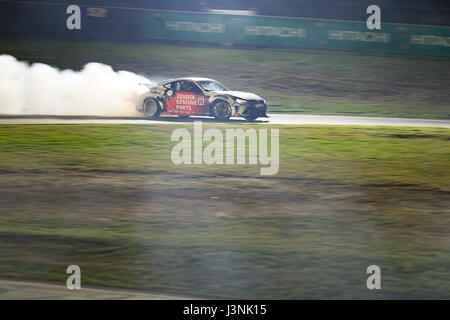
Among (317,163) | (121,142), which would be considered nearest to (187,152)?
(121,142)

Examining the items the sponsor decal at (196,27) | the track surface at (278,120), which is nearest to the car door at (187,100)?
the track surface at (278,120)

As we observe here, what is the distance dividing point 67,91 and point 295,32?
431 inches

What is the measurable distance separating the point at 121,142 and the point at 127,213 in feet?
15.3

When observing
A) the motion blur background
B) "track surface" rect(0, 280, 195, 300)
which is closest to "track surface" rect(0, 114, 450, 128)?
the motion blur background

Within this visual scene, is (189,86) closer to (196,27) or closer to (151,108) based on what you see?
(151,108)

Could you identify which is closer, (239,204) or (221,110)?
(239,204)

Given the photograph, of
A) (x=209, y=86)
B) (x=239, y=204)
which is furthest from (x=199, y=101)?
(x=239, y=204)

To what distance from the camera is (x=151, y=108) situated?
16.9 meters

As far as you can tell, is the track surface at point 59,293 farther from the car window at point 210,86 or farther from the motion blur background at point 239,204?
the car window at point 210,86

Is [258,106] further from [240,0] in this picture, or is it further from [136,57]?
[240,0]

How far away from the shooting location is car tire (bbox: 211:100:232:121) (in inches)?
640

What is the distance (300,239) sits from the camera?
25.5 feet

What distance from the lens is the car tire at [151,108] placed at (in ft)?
55.1
